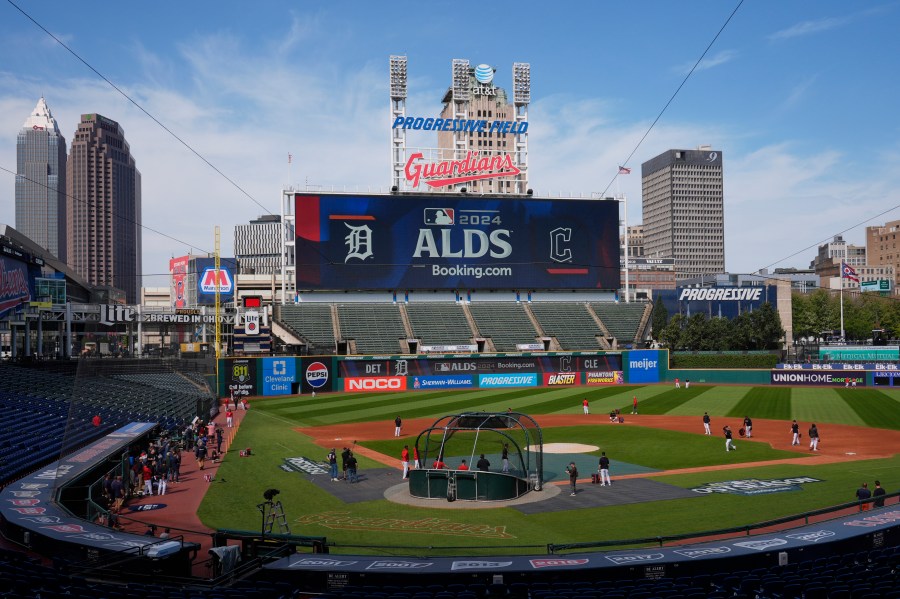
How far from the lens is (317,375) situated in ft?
236

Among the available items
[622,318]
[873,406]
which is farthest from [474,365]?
[873,406]

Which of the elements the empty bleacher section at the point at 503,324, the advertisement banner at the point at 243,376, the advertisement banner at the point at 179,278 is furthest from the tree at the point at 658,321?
the advertisement banner at the point at 179,278

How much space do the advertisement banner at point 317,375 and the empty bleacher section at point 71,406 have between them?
1375cm

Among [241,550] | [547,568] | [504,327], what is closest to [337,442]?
[241,550]

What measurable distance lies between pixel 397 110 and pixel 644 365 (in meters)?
42.7

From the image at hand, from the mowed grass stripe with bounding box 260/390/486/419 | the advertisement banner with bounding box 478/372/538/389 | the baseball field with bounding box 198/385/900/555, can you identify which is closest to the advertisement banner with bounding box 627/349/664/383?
the advertisement banner with bounding box 478/372/538/389

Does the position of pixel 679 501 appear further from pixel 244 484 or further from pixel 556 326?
pixel 556 326

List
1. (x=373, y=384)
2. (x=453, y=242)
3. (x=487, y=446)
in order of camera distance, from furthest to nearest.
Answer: (x=453, y=242) < (x=373, y=384) < (x=487, y=446)

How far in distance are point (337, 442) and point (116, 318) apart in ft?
111

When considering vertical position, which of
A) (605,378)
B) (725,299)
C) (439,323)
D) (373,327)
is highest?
(725,299)

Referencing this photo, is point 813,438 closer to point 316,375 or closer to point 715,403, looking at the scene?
point 715,403

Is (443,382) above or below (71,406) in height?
below

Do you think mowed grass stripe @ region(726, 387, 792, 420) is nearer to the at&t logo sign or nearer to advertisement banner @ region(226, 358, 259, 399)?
the at&t logo sign

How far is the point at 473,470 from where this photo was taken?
26891mm
